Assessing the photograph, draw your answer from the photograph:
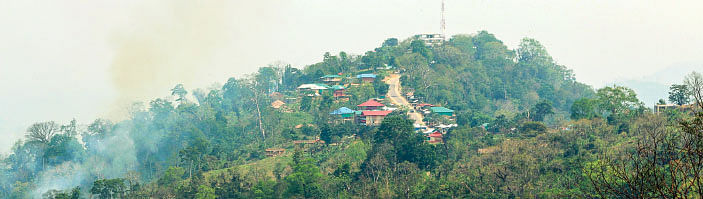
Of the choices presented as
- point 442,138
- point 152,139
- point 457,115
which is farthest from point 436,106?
point 152,139

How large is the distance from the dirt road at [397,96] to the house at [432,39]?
11.2 metres

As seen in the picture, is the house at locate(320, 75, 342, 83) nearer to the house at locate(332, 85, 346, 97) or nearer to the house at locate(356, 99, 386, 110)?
the house at locate(332, 85, 346, 97)

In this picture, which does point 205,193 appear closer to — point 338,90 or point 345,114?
point 345,114

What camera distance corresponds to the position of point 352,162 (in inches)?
1446

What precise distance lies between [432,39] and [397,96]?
1687 centimetres

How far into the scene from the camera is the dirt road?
4748 centimetres

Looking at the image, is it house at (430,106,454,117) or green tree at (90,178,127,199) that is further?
house at (430,106,454,117)

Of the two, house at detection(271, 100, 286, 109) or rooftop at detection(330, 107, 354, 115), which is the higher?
house at detection(271, 100, 286, 109)

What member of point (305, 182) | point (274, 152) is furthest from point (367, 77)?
point (305, 182)

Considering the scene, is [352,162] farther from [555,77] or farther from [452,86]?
[555,77]

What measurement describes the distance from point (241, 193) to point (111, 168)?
1659 centimetres

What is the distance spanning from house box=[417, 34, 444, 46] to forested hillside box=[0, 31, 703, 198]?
1.42 metres

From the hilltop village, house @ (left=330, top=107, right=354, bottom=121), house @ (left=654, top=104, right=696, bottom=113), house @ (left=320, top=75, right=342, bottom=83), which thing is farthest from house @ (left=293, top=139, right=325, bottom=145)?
house @ (left=654, top=104, right=696, bottom=113)

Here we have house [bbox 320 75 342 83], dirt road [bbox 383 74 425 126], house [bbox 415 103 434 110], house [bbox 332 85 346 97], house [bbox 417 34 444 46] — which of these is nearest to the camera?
dirt road [bbox 383 74 425 126]
